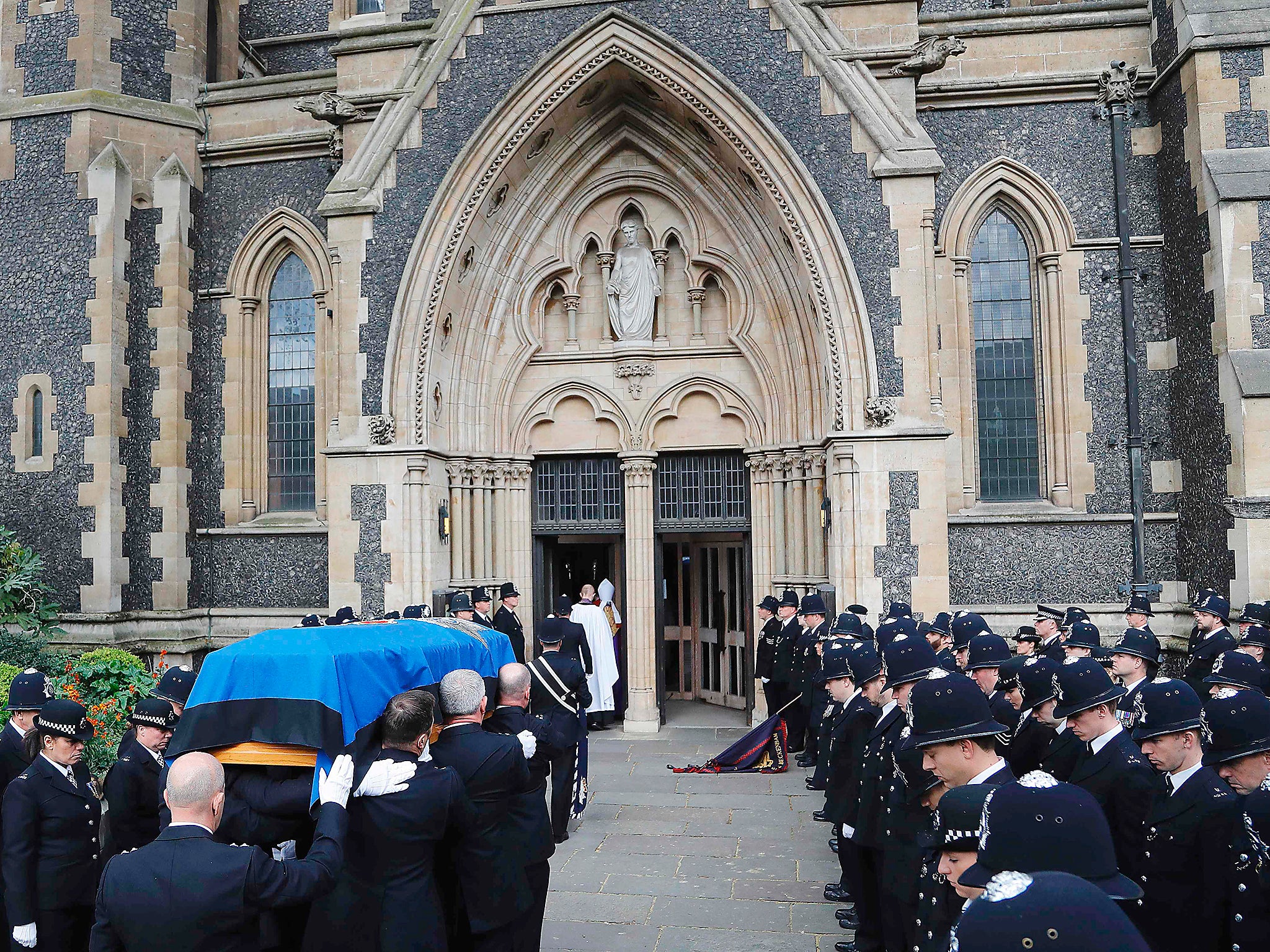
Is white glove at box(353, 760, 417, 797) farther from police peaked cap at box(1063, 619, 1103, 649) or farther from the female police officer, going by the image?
police peaked cap at box(1063, 619, 1103, 649)

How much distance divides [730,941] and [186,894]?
12.8 ft

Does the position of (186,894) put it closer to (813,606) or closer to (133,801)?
(133,801)

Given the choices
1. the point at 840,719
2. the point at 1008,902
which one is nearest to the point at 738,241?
the point at 840,719

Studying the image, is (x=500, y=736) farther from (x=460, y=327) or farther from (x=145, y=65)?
(x=145, y=65)

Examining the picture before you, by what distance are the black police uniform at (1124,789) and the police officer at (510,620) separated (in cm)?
840

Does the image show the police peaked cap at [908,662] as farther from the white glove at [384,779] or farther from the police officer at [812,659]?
the police officer at [812,659]

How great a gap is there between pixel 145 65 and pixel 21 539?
6673 millimetres

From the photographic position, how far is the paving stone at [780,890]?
6.43 metres

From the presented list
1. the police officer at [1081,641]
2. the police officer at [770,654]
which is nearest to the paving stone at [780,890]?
the police officer at [1081,641]

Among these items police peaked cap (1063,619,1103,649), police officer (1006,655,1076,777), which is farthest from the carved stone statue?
police officer (1006,655,1076,777)

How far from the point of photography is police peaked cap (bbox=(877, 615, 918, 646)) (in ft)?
24.6

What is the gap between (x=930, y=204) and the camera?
1085cm

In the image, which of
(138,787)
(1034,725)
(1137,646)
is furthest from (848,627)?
(138,787)

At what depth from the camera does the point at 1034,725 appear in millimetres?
4926
